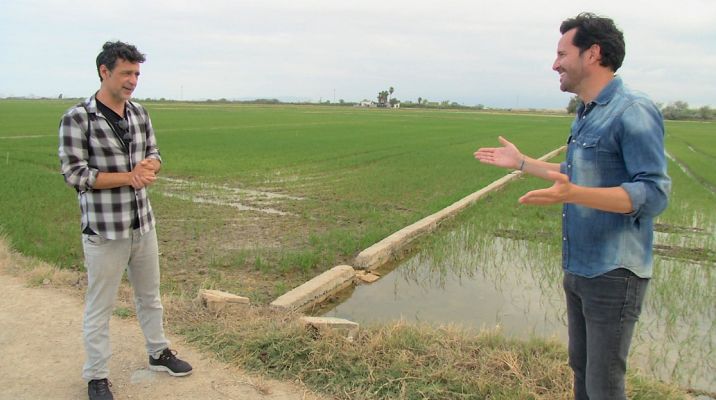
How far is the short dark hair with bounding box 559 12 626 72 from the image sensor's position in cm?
203

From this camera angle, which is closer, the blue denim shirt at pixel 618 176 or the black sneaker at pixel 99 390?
the blue denim shirt at pixel 618 176

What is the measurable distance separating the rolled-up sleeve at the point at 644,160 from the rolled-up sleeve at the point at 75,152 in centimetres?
262

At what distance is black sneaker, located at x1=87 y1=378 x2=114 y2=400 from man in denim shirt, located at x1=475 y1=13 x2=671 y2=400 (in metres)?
2.63

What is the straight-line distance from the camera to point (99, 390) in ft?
10.1

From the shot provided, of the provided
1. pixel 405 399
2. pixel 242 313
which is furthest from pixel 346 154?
pixel 405 399

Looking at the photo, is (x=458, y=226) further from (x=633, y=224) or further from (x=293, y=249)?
(x=633, y=224)

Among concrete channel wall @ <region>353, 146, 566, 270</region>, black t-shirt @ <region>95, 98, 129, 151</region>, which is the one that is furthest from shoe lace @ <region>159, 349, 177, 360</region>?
concrete channel wall @ <region>353, 146, 566, 270</region>

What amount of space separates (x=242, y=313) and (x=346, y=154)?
1483 cm

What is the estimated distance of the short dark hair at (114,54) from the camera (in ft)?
9.59

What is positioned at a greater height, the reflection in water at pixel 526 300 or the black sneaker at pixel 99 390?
the black sneaker at pixel 99 390

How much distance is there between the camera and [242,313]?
14.0 feet

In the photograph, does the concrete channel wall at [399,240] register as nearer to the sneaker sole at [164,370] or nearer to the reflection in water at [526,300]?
the reflection in water at [526,300]


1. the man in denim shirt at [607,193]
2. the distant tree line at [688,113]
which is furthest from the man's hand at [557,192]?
the distant tree line at [688,113]

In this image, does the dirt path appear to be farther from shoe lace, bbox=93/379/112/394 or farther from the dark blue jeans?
the dark blue jeans
